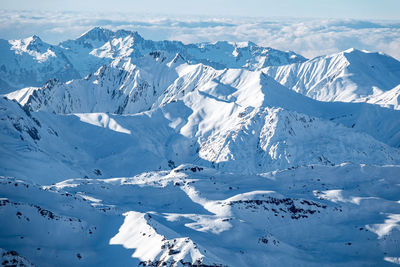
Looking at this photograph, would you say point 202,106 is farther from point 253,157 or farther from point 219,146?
point 253,157

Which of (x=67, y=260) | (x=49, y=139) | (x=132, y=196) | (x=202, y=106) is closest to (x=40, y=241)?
(x=67, y=260)

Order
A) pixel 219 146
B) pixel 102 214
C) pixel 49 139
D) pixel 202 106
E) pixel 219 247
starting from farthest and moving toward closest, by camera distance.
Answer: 1. pixel 202 106
2. pixel 219 146
3. pixel 49 139
4. pixel 102 214
5. pixel 219 247

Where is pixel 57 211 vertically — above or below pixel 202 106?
above

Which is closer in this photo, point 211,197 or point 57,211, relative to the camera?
point 57,211

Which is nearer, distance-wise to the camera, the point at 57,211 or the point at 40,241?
the point at 40,241

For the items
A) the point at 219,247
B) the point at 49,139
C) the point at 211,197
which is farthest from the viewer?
the point at 49,139

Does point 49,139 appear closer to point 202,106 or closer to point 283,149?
point 202,106

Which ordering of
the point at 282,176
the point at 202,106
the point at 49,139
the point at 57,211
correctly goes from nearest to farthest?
the point at 57,211
the point at 282,176
the point at 49,139
the point at 202,106

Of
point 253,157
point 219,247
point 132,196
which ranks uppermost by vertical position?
point 219,247

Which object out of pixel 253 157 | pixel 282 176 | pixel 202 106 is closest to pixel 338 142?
pixel 253 157
